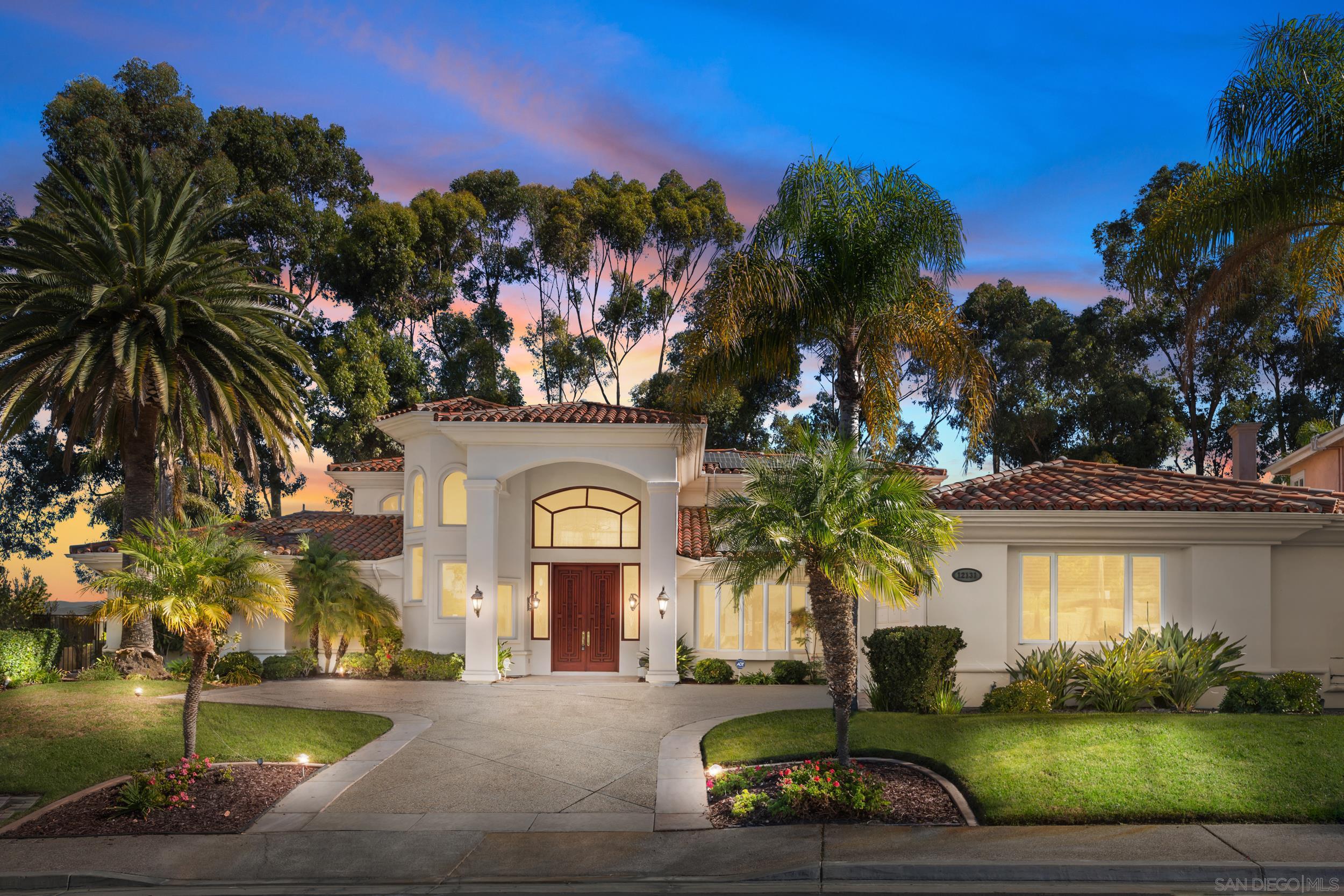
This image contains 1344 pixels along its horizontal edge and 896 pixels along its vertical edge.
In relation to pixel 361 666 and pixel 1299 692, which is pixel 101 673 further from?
pixel 1299 692

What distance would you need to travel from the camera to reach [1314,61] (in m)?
13.0

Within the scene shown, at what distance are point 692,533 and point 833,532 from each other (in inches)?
565

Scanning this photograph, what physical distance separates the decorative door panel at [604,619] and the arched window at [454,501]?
365 centimetres

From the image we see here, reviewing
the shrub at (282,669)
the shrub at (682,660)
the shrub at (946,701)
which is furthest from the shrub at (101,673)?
the shrub at (946,701)

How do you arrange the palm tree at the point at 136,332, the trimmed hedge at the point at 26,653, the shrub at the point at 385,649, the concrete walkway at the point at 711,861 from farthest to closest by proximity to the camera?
1. the shrub at the point at 385,649
2. the trimmed hedge at the point at 26,653
3. the palm tree at the point at 136,332
4. the concrete walkway at the point at 711,861

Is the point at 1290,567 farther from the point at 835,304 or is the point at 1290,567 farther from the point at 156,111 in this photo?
the point at 156,111

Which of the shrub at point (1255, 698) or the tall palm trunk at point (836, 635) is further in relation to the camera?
the shrub at point (1255, 698)

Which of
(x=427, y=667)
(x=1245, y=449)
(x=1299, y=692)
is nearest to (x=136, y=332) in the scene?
(x=427, y=667)

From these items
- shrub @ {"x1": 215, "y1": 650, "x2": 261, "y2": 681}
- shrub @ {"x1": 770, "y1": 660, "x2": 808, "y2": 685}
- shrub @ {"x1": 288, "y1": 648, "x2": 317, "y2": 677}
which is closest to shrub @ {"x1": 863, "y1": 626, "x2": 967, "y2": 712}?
shrub @ {"x1": 770, "y1": 660, "x2": 808, "y2": 685}

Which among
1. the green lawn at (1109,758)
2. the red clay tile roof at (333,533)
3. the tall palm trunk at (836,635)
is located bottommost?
the green lawn at (1109,758)

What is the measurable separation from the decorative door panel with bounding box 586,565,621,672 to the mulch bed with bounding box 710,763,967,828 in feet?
42.0

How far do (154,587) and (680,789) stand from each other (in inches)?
281

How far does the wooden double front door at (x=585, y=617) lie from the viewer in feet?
80.5

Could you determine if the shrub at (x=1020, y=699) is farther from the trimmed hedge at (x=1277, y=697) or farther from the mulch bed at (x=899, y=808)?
the mulch bed at (x=899, y=808)
